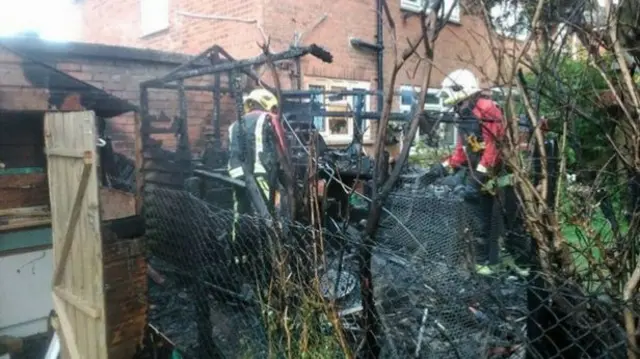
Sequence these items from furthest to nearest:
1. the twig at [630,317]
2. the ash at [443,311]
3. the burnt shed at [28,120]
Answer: the burnt shed at [28,120] < the ash at [443,311] < the twig at [630,317]

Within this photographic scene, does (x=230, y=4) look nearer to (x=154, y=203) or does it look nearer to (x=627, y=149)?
(x=154, y=203)

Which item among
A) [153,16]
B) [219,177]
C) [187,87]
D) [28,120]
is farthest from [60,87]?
[153,16]

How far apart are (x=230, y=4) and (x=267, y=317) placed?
7.24 m

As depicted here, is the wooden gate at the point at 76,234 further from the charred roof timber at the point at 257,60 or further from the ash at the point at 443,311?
the ash at the point at 443,311

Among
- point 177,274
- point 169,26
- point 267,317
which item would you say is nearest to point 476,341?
point 267,317

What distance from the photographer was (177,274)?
12.9ft

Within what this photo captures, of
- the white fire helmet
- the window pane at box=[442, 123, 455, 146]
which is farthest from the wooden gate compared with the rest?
the window pane at box=[442, 123, 455, 146]

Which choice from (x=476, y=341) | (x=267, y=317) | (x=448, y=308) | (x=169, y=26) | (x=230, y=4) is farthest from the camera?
(x=169, y=26)

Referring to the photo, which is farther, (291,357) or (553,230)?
(291,357)

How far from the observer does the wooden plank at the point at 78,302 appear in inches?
121

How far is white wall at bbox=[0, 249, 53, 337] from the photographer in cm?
405

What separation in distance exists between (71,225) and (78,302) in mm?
522

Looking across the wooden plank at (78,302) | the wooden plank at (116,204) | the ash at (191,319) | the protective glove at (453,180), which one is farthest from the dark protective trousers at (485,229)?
the wooden plank at (78,302)

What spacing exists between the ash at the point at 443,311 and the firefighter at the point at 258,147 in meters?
1.08
